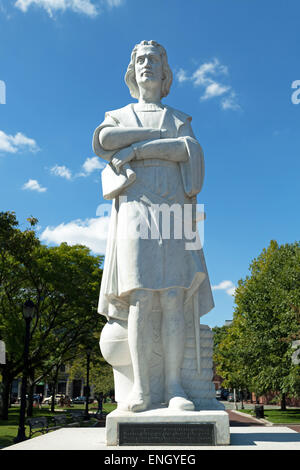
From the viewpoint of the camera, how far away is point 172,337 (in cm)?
619

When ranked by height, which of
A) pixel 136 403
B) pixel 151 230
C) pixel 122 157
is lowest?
pixel 136 403

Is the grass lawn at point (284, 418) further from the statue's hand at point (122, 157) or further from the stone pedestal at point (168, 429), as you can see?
the statue's hand at point (122, 157)

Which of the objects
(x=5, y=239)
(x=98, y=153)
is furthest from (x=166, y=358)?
(x=5, y=239)

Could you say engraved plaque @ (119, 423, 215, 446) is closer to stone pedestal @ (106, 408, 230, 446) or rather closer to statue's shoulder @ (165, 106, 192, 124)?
stone pedestal @ (106, 408, 230, 446)

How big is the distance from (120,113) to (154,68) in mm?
972

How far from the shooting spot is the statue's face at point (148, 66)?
7.28 metres

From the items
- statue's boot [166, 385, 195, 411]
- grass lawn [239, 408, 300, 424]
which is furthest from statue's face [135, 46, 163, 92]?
grass lawn [239, 408, 300, 424]

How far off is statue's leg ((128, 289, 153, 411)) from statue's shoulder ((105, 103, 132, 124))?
2840 millimetres

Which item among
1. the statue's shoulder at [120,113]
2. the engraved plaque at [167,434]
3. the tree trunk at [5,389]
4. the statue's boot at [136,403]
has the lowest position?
the tree trunk at [5,389]

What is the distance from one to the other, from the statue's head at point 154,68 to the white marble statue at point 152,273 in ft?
2.25

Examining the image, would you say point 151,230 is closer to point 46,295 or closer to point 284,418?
point 46,295

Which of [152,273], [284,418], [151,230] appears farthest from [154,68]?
[284,418]

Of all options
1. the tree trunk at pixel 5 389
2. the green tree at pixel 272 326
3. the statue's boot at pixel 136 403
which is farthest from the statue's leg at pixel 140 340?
the tree trunk at pixel 5 389

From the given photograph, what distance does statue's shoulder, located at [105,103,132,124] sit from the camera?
712 centimetres
